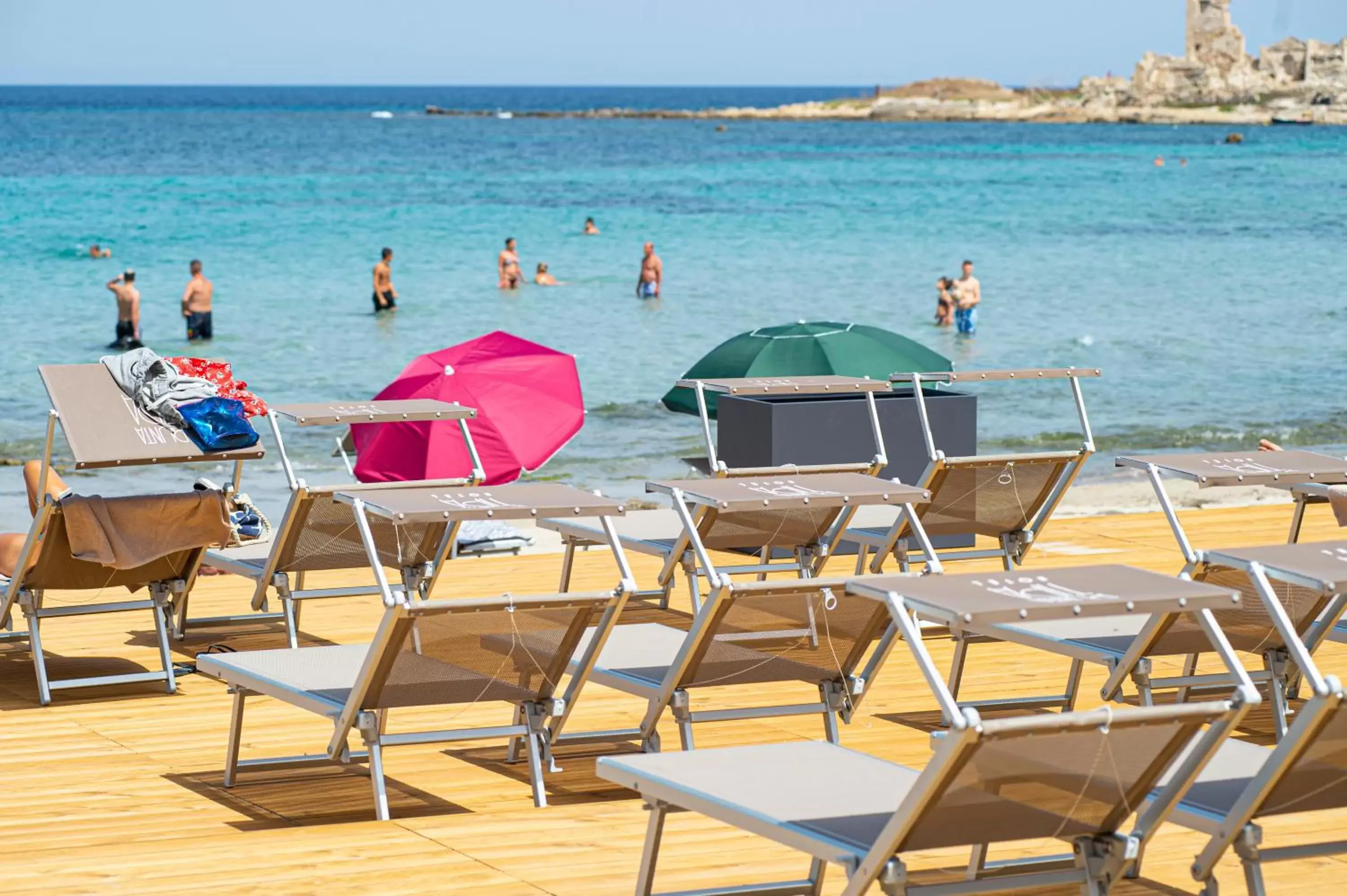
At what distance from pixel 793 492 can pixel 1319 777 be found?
2.13 m

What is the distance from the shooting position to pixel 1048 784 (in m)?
3.46

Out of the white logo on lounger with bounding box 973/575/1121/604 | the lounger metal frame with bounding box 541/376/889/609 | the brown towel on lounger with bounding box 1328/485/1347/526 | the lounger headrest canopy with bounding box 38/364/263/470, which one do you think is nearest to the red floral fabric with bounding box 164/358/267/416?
the lounger headrest canopy with bounding box 38/364/263/470

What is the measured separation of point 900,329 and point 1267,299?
7739 millimetres

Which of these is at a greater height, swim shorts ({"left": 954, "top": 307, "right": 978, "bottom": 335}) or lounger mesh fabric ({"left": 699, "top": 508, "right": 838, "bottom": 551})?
lounger mesh fabric ({"left": 699, "top": 508, "right": 838, "bottom": 551})

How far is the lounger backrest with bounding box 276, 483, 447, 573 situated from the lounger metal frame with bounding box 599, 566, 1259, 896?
10.0ft

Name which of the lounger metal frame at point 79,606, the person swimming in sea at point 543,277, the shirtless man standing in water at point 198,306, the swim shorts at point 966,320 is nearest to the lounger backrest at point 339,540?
the lounger metal frame at point 79,606

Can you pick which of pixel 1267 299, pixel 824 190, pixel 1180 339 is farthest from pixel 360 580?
pixel 824 190

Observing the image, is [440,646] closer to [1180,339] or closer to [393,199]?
[1180,339]

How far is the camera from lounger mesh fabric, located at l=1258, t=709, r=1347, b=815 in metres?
3.70

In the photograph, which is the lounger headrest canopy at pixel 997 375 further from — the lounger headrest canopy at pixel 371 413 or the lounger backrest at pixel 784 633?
the lounger backrest at pixel 784 633

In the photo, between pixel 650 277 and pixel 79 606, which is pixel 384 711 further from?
pixel 650 277

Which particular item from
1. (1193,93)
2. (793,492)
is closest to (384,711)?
(793,492)

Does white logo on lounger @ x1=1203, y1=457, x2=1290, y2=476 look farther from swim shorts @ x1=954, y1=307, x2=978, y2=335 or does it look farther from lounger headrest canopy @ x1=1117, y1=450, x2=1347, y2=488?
swim shorts @ x1=954, y1=307, x2=978, y2=335

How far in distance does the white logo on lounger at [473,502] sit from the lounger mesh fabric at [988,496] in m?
2.50
